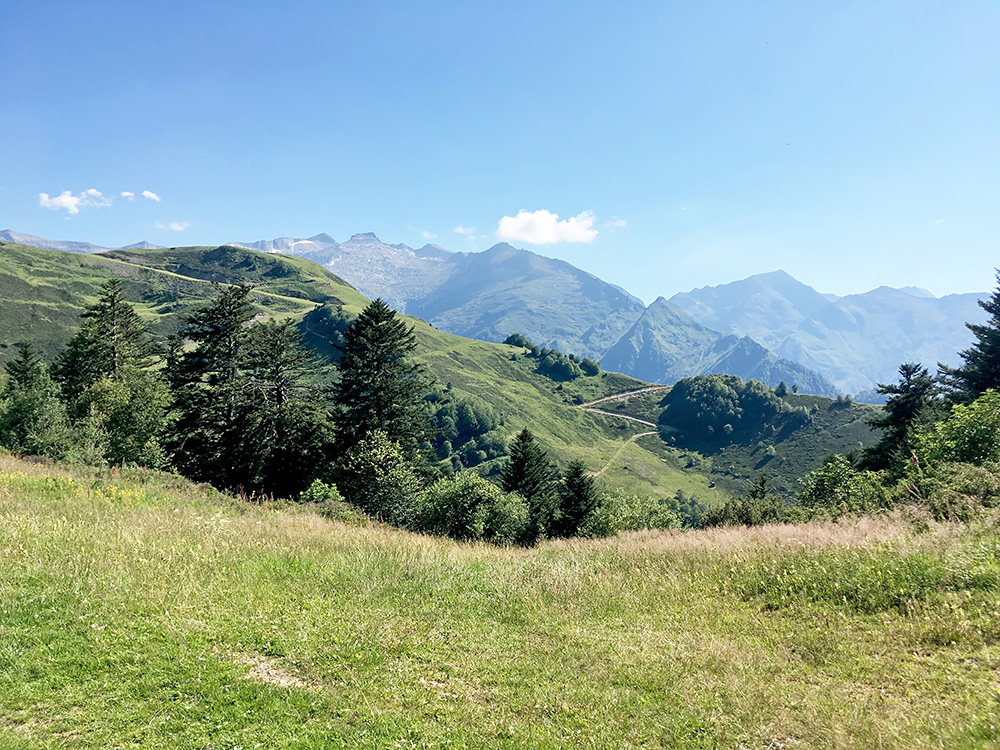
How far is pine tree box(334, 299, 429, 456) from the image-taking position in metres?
38.9

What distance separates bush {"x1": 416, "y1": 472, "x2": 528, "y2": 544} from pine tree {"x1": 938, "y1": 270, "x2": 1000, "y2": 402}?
42.5 m

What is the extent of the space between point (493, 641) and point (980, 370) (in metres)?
63.4

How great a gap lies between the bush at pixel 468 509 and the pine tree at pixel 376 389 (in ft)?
14.6

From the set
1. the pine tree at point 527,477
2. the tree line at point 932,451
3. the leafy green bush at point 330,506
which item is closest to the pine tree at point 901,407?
the tree line at point 932,451

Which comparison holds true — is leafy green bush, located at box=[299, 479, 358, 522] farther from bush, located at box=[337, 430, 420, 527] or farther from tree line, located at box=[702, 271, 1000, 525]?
tree line, located at box=[702, 271, 1000, 525]

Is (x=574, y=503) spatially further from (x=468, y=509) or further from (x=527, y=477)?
(x=468, y=509)

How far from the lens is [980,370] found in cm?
4709

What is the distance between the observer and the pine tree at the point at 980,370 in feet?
148

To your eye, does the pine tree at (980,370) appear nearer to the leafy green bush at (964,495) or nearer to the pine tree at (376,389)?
the leafy green bush at (964,495)

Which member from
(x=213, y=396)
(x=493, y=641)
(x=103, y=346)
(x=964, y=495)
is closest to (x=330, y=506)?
(x=493, y=641)

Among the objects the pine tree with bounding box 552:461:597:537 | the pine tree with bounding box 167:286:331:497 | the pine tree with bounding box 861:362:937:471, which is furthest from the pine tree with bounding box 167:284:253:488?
the pine tree with bounding box 861:362:937:471

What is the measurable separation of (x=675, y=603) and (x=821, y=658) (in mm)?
2164

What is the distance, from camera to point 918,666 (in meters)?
5.47

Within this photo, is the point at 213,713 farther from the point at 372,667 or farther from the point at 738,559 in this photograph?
the point at 738,559
